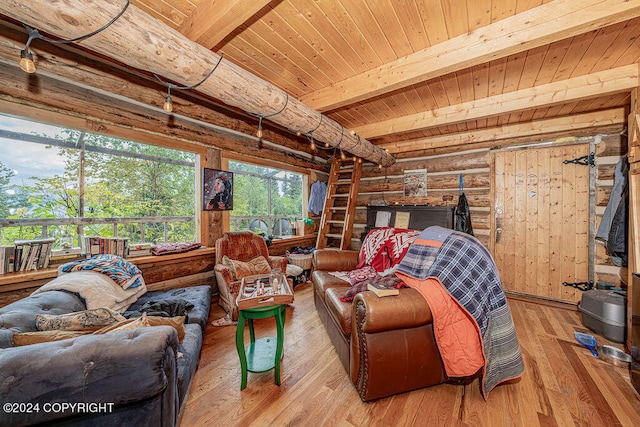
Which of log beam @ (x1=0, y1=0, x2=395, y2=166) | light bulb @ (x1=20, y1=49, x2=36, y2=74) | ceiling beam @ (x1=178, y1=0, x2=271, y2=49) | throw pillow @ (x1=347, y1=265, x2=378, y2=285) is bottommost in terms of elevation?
throw pillow @ (x1=347, y1=265, x2=378, y2=285)

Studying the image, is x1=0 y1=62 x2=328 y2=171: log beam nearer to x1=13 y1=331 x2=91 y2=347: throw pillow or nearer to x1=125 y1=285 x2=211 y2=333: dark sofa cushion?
x1=125 y1=285 x2=211 y2=333: dark sofa cushion

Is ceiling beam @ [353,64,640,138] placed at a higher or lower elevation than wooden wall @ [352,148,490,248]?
higher

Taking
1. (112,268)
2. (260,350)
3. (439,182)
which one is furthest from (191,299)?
(439,182)

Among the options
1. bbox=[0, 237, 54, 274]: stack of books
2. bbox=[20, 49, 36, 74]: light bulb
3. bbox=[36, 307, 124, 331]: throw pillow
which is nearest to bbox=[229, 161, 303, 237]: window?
bbox=[0, 237, 54, 274]: stack of books

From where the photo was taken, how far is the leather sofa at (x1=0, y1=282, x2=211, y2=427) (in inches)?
34.0

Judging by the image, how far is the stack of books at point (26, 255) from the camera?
1987 mm

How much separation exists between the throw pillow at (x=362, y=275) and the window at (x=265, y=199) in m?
2.21

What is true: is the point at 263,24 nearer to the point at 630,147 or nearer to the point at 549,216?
the point at 630,147

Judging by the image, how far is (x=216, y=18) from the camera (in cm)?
145

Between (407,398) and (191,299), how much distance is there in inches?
80.9

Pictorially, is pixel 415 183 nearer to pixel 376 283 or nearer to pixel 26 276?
pixel 376 283

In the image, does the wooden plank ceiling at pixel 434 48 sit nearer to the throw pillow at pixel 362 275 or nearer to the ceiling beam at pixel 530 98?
the ceiling beam at pixel 530 98

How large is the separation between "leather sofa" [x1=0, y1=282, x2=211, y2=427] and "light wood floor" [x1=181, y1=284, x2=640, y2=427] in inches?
23.0

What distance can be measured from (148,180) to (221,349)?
231 cm
